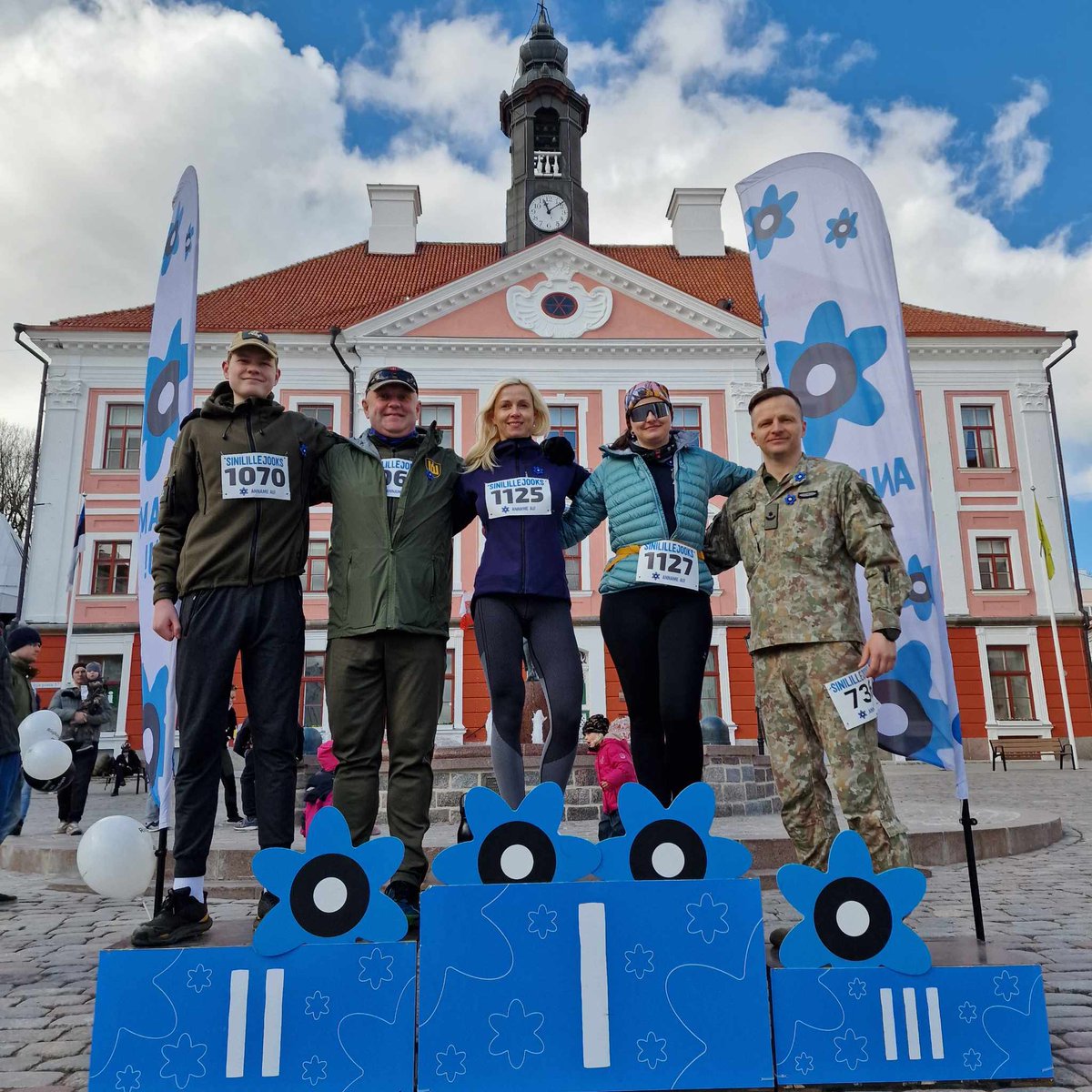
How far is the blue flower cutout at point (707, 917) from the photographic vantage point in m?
2.52

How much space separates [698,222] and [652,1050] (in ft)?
105

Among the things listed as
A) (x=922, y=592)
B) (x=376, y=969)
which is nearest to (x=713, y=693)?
(x=922, y=592)

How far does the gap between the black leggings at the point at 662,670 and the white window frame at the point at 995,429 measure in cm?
2501

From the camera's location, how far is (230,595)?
332 centimetres

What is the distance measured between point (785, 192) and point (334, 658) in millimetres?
3310

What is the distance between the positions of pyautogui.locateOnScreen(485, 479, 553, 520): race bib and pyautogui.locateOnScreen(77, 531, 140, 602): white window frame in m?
22.1

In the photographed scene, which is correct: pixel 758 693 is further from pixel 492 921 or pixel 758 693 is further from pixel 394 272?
pixel 394 272

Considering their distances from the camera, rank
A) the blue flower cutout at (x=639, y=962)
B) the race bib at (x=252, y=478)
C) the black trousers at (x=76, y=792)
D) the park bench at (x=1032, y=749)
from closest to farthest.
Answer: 1. the blue flower cutout at (x=639, y=962)
2. the race bib at (x=252, y=478)
3. the black trousers at (x=76, y=792)
4. the park bench at (x=1032, y=749)

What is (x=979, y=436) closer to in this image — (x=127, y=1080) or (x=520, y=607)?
(x=520, y=607)

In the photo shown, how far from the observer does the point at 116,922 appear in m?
5.29

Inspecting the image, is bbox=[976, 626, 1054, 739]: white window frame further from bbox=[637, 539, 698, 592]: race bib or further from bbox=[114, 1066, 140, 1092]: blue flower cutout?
bbox=[114, 1066, 140, 1092]: blue flower cutout

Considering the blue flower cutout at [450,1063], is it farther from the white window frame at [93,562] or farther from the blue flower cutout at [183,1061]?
the white window frame at [93,562]

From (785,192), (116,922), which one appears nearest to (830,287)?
(785,192)

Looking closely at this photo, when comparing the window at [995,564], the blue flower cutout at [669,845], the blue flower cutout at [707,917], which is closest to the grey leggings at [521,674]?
the blue flower cutout at [669,845]
